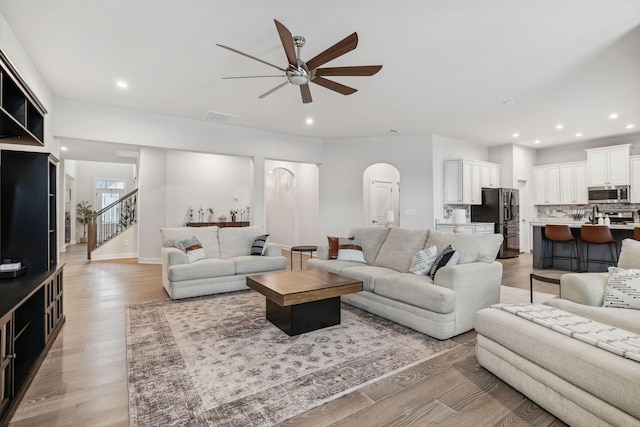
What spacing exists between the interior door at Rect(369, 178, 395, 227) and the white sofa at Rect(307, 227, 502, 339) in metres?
4.25

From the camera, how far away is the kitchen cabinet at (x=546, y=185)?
8.61 metres

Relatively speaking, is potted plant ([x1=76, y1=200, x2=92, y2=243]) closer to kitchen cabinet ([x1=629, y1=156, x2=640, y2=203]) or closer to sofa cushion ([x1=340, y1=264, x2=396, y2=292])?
sofa cushion ([x1=340, y1=264, x2=396, y2=292])

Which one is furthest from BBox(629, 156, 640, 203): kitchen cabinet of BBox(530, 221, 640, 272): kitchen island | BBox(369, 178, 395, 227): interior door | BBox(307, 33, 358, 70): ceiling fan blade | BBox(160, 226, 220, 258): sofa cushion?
BBox(160, 226, 220, 258): sofa cushion

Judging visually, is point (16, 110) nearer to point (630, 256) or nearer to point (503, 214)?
point (630, 256)

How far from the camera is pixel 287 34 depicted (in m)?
2.49

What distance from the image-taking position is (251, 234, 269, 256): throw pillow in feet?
17.3

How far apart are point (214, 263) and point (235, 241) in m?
0.87

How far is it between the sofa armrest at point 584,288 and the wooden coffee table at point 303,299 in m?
1.77

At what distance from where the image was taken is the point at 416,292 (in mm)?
3070

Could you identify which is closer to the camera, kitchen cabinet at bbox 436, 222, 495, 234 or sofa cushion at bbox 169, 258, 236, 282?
sofa cushion at bbox 169, 258, 236, 282

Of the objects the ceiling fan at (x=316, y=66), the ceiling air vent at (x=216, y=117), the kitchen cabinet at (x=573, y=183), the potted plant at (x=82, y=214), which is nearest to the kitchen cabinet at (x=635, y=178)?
the kitchen cabinet at (x=573, y=183)

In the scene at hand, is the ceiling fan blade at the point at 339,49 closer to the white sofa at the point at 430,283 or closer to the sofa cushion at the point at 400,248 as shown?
the white sofa at the point at 430,283

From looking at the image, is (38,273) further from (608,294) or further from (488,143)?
(488,143)

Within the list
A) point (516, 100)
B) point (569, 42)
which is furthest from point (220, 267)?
point (516, 100)
